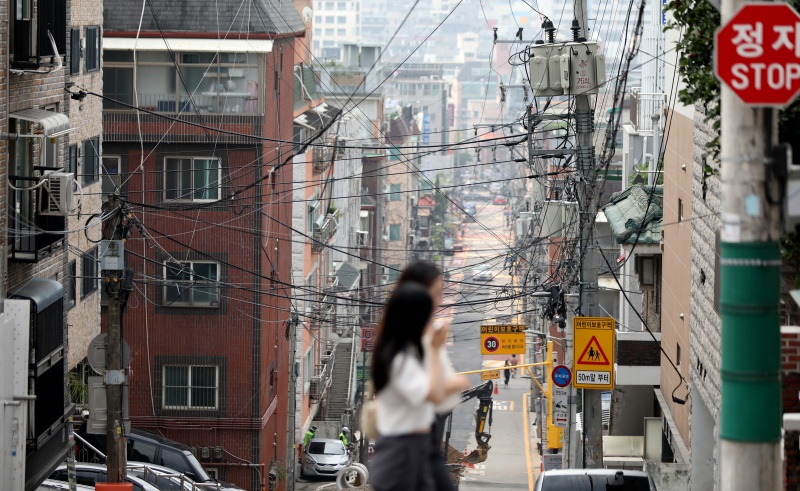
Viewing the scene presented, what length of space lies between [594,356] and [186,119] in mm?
18007

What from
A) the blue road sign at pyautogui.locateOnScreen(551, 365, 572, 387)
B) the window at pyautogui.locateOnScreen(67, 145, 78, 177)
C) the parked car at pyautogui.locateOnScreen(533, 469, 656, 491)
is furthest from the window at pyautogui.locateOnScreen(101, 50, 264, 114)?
the parked car at pyautogui.locateOnScreen(533, 469, 656, 491)

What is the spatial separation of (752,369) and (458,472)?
3823 centimetres

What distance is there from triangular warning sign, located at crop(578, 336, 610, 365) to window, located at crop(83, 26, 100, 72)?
13199mm

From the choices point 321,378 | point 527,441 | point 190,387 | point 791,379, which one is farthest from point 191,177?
point 791,379

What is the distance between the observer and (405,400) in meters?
6.69

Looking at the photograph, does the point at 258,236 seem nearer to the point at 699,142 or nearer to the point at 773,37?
the point at 699,142

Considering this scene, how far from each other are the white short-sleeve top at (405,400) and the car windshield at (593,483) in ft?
31.0

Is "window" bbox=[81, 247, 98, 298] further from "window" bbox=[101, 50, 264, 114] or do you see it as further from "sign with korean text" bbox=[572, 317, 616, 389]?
"sign with korean text" bbox=[572, 317, 616, 389]

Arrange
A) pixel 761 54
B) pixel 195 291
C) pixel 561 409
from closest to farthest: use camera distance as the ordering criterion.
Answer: pixel 761 54
pixel 561 409
pixel 195 291

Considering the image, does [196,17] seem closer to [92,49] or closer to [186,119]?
[186,119]

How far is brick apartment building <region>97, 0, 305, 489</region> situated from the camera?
3572 cm

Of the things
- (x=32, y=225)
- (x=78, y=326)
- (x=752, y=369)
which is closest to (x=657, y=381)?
(x=78, y=326)

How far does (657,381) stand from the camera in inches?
1105

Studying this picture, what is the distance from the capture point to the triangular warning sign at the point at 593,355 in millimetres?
21219
